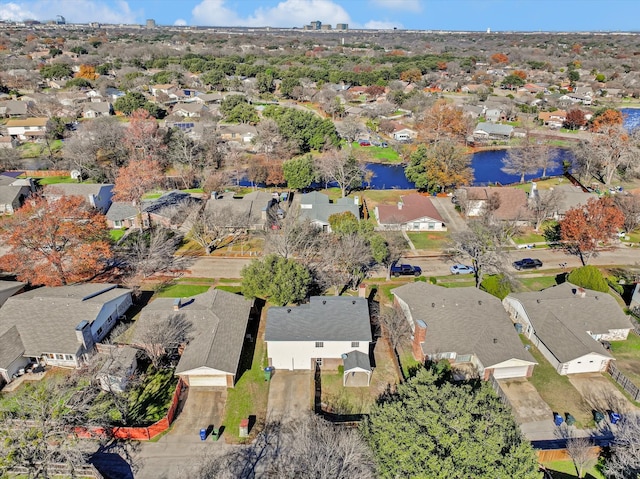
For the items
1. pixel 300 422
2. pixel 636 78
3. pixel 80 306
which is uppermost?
pixel 636 78

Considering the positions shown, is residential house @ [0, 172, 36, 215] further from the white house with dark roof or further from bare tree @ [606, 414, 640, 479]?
bare tree @ [606, 414, 640, 479]

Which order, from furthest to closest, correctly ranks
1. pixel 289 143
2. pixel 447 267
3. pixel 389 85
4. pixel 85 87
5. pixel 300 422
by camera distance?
1. pixel 389 85
2. pixel 85 87
3. pixel 289 143
4. pixel 447 267
5. pixel 300 422

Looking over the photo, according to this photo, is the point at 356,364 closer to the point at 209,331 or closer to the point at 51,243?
the point at 209,331

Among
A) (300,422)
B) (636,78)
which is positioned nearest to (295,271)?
(300,422)

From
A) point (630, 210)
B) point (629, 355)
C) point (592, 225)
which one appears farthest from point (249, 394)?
point (630, 210)

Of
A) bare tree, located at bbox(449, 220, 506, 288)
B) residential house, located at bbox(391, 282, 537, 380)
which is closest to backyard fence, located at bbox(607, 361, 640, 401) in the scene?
residential house, located at bbox(391, 282, 537, 380)

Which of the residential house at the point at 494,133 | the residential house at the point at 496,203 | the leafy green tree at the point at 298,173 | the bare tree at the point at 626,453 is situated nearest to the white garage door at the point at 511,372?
the bare tree at the point at 626,453

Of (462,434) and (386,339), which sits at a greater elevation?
(462,434)

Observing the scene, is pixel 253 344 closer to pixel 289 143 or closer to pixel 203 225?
pixel 203 225
